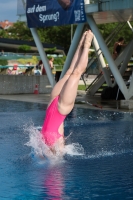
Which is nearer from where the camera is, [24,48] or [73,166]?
[73,166]

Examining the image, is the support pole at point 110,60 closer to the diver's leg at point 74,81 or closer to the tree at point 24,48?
the diver's leg at point 74,81

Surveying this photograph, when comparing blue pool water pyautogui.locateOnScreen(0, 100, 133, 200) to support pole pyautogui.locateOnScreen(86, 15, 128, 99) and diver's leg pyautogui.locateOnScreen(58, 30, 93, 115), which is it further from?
support pole pyautogui.locateOnScreen(86, 15, 128, 99)

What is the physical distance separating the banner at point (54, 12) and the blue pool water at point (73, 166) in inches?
247

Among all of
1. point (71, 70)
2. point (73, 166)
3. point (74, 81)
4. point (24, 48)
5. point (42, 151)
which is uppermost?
point (24, 48)

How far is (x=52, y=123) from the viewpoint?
7.73 metres

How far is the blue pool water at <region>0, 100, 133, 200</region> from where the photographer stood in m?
6.79

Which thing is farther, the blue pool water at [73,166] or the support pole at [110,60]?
the support pole at [110,60]

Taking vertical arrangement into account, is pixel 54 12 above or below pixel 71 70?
above

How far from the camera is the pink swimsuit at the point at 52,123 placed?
25.1 ft

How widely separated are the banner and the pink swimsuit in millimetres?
11304

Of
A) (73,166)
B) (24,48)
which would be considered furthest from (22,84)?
(24,48)

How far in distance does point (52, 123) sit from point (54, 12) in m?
13.3

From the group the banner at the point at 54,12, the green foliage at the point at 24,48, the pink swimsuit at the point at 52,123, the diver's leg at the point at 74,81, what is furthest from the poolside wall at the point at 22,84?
the green foliage at the point at 24,48

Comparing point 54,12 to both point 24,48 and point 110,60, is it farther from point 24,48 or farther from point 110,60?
point 24,48
